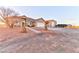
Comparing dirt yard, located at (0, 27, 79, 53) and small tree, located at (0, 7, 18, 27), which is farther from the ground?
small tree, located at (0, 7, 18, 27)

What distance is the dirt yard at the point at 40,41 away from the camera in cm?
148

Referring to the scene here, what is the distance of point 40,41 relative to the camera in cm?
150

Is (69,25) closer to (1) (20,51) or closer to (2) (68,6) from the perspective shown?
(2) (68,6)

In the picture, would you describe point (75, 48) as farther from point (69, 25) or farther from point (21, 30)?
point (21, 30)

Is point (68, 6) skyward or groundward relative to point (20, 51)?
skyward

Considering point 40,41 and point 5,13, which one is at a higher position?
point 5,13

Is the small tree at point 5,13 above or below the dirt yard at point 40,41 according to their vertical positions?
above

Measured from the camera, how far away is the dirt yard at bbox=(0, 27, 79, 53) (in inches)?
58.4

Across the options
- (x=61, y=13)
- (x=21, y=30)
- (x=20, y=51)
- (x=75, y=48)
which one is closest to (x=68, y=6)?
(x=61, y=13)

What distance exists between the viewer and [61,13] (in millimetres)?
1521
